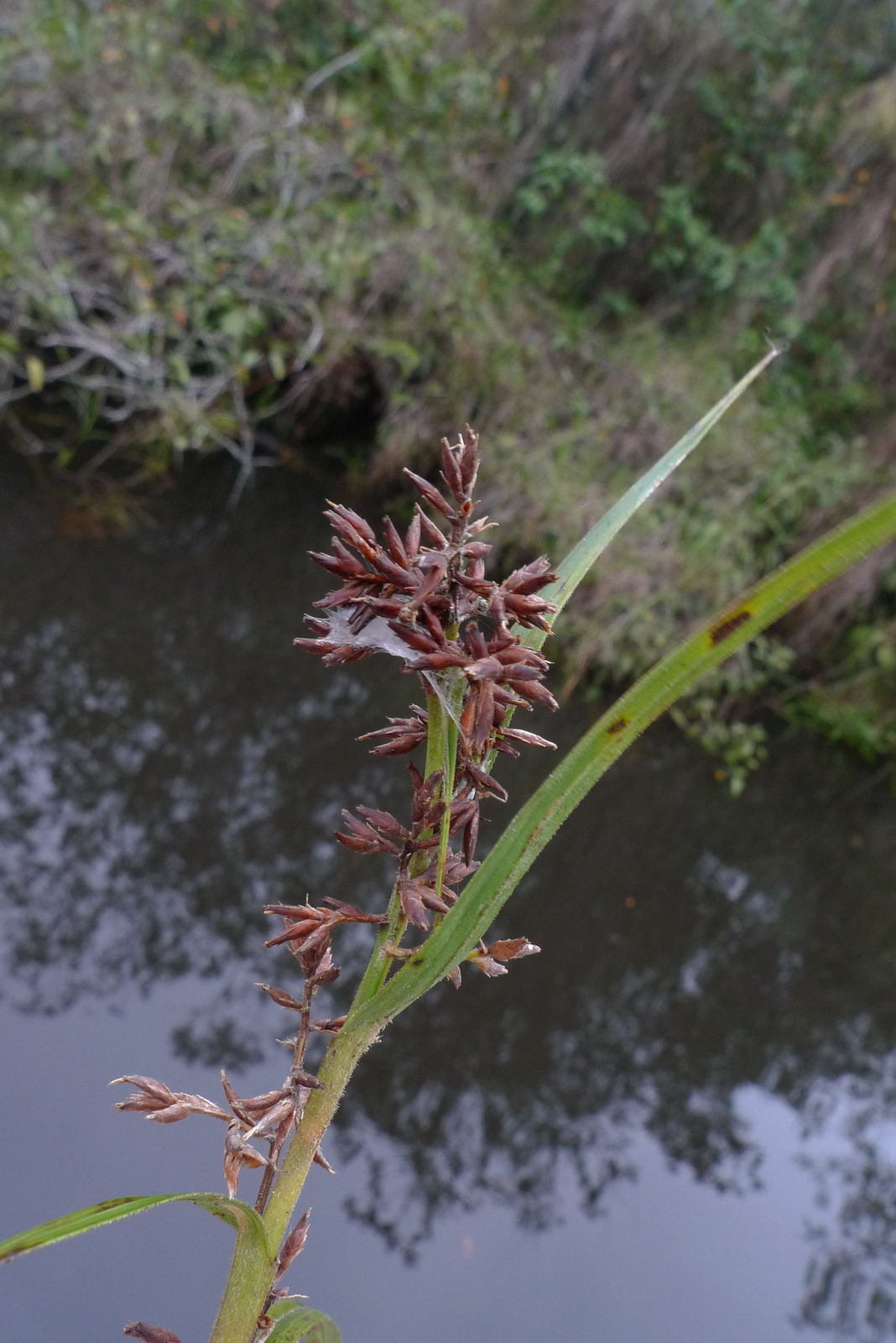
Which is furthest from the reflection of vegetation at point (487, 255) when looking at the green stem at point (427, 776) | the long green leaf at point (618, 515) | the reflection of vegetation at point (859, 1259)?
the green stem at point (427, 776)

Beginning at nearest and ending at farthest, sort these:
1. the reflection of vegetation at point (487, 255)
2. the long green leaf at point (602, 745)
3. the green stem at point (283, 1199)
Answer: 1. the long green leaf at point (602, 745)
2. the green stem at point (283, 1199)
3. the reflection of vegetation at point (487, 255)

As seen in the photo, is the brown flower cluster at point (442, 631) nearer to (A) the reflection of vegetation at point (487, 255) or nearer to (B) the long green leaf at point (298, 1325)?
(B) the long green leaf at point (298, 1325)

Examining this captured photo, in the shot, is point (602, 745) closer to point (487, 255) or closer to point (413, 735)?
point (413, 735)

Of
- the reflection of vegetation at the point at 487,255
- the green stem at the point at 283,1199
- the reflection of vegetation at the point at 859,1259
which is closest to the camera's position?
the green stem at the point at 283,1199

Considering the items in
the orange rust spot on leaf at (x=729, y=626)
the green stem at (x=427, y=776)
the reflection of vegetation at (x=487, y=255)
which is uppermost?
the reflection of vegetation at (x=487, y=255)

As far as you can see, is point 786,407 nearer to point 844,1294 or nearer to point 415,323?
point 415,323

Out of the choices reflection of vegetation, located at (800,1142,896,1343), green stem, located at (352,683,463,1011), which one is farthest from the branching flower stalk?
reflection of vegetation, located at (800,1142,896,1343)

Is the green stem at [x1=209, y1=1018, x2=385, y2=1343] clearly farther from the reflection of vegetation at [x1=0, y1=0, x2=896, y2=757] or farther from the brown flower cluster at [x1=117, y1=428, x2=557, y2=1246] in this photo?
the reflection of vegetation at [x1=0, y1=0, x2=896, y2=757]
